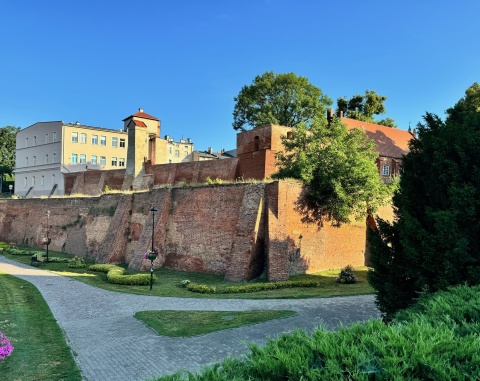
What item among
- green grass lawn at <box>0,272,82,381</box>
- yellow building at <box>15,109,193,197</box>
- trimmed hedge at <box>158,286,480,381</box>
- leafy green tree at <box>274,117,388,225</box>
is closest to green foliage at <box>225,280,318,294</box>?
leafy green tree at <box>274,117,388,225</box>

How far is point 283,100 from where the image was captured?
145 feet

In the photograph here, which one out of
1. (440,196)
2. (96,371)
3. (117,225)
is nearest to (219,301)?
(96,371)

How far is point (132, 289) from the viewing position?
64.1 ft

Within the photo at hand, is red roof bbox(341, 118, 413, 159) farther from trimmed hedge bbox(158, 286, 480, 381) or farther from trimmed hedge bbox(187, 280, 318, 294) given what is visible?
trimmed hedge bbox(158, 286, 480, 381)

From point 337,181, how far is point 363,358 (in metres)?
18.9

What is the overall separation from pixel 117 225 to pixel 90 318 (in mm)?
15114

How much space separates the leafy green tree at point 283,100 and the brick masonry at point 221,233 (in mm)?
20803

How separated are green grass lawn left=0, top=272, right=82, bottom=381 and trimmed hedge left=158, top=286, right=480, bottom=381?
6021mm

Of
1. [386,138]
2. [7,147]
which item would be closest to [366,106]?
[386,138]

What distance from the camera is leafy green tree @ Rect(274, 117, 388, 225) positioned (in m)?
22.0


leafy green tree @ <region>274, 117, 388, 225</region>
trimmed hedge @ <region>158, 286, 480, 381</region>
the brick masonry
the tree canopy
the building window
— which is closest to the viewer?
trimmed hedge @ <region>158, 286, 480, 381</region>

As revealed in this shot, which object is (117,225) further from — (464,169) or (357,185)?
(464,169)

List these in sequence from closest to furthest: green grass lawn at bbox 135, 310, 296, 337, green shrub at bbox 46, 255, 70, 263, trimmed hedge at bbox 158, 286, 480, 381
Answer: trimmed hedge at bbox 158, 286, 480, 381 < green grass lawn at bbox 135, 310, 296, 337 < green shrub at bbox 46, 255, 70, 263

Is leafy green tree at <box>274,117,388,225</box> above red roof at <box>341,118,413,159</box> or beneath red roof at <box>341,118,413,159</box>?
beneath
